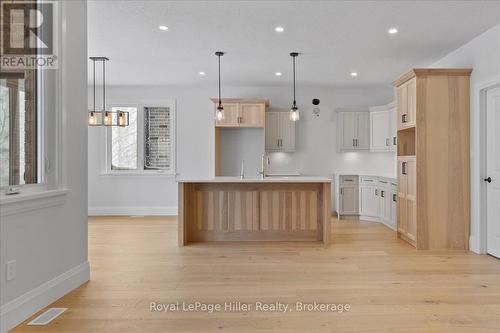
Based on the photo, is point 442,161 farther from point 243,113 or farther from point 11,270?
point 11,270

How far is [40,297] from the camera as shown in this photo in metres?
2.66

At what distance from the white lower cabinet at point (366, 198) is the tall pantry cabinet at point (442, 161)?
140 cm

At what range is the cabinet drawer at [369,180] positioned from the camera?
650 centimetres

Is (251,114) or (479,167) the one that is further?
(251,114)

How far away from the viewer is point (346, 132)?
714 centimetres

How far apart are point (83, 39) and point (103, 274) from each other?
7.53 feet

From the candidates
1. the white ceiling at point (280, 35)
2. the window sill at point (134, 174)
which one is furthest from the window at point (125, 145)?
the white ceiling at point (280, 35)

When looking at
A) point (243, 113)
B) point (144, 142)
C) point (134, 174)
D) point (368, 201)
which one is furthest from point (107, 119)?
point (368, 201)

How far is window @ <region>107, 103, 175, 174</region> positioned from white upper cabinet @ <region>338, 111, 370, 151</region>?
139 inches

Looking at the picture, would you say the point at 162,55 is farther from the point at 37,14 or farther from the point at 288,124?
the point at 288,124

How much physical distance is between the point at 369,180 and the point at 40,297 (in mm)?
5625

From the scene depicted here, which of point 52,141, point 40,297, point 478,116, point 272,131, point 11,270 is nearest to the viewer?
point 11,270

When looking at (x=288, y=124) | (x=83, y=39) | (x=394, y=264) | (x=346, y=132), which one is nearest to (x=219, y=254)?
(x=394, y=264)

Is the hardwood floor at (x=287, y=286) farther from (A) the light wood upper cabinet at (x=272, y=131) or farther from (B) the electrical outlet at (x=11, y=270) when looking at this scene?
(A) the light wood upper cabinet at (x=272, y=131)
